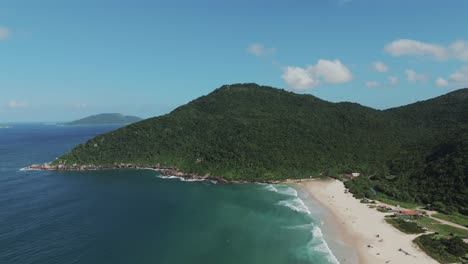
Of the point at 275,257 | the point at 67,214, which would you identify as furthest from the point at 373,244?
the point at 67,214

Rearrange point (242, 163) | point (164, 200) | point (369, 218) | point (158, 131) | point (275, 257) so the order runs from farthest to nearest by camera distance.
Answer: point (158, 131), point (242, 163), point (164, 200), point (369, 218), point (275, 257)

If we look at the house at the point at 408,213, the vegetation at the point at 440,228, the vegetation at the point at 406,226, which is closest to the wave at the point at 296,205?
the vegetation at the point at 406,226

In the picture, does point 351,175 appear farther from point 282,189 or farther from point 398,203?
point 282,189

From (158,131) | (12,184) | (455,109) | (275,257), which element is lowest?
(275,257)

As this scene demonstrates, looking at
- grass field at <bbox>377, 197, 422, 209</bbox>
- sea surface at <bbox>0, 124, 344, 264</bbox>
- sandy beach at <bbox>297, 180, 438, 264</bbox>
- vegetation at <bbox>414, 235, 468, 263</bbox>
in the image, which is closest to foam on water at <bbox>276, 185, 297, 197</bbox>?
sea surface at <bbox>0, 124, 344, 264</bbox>

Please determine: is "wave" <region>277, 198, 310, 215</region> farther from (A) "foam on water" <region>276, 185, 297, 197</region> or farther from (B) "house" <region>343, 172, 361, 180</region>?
(B) "house" <region>343, 172, 361, 180</region>

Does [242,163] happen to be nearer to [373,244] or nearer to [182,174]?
[182,174]
